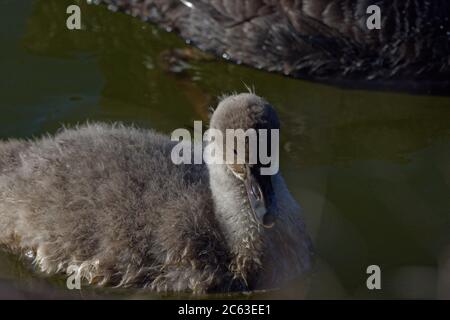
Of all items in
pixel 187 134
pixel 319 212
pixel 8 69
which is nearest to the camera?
pixel 319 212

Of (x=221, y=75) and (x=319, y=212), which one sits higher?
(x=221, y=75)

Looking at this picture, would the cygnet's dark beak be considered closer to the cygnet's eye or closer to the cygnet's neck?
the cygnet's eye

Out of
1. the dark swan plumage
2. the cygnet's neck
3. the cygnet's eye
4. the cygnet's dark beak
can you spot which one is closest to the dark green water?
the dark swan plumage

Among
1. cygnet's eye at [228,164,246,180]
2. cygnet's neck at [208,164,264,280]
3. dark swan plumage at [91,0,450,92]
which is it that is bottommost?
cygnet's neck at [208,164,264,280]

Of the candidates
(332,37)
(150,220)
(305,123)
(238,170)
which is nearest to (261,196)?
(238,170)

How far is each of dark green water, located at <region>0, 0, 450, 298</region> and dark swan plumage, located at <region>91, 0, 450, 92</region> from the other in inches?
4.8

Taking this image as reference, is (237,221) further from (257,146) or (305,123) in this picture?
(305,123)

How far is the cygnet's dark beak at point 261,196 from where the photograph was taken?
19.9 ft

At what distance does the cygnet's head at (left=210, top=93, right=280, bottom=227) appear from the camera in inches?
239

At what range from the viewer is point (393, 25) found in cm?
806

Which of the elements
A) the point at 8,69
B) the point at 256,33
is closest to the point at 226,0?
the point at 256,33

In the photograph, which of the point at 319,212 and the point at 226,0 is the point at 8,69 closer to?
the point at 226,0

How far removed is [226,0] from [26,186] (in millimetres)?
2420

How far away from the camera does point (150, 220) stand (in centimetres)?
629
